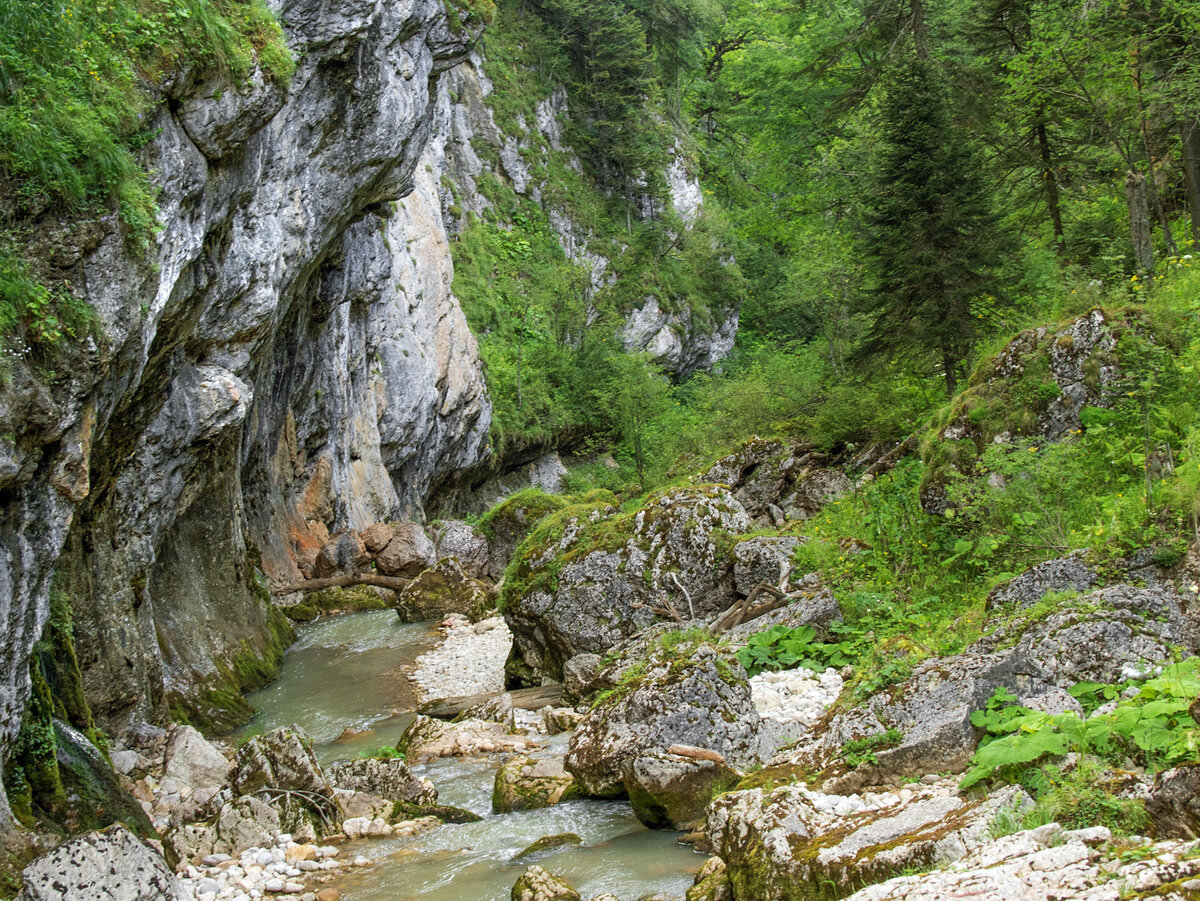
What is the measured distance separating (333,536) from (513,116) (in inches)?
982

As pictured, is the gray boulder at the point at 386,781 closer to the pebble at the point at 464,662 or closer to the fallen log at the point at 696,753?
the fallen log at the point at 696,753

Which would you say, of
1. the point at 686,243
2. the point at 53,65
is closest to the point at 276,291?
the point at 53,65

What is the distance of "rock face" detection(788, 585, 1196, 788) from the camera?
17.4 feet

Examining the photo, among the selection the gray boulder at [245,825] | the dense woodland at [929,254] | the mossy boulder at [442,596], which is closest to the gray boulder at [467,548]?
the mossy boulder at [442,596]

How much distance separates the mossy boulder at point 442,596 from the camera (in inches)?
787

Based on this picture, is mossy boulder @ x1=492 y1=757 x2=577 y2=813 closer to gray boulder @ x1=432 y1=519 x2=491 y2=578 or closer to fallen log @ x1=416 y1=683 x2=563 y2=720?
fallen log @ x1=416 y1=683 x2=563 y2=720

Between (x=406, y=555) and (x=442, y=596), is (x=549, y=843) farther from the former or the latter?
(x=406, y=555)

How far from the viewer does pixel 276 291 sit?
40.9 ft

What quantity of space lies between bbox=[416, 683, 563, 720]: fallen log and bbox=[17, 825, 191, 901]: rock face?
6.14m

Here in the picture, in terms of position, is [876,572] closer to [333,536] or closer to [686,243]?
[333,536]

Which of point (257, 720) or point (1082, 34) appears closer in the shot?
point (257, 720)

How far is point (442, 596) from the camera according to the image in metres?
20.3

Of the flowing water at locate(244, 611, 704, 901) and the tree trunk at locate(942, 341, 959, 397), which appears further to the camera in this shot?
the tree trunk at locate(942, 341, 959, 397)

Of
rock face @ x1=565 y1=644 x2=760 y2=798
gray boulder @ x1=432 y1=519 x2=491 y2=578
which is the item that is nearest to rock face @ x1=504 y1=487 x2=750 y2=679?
rock face @ x1=565 y1=644 x2=760 y2=798
